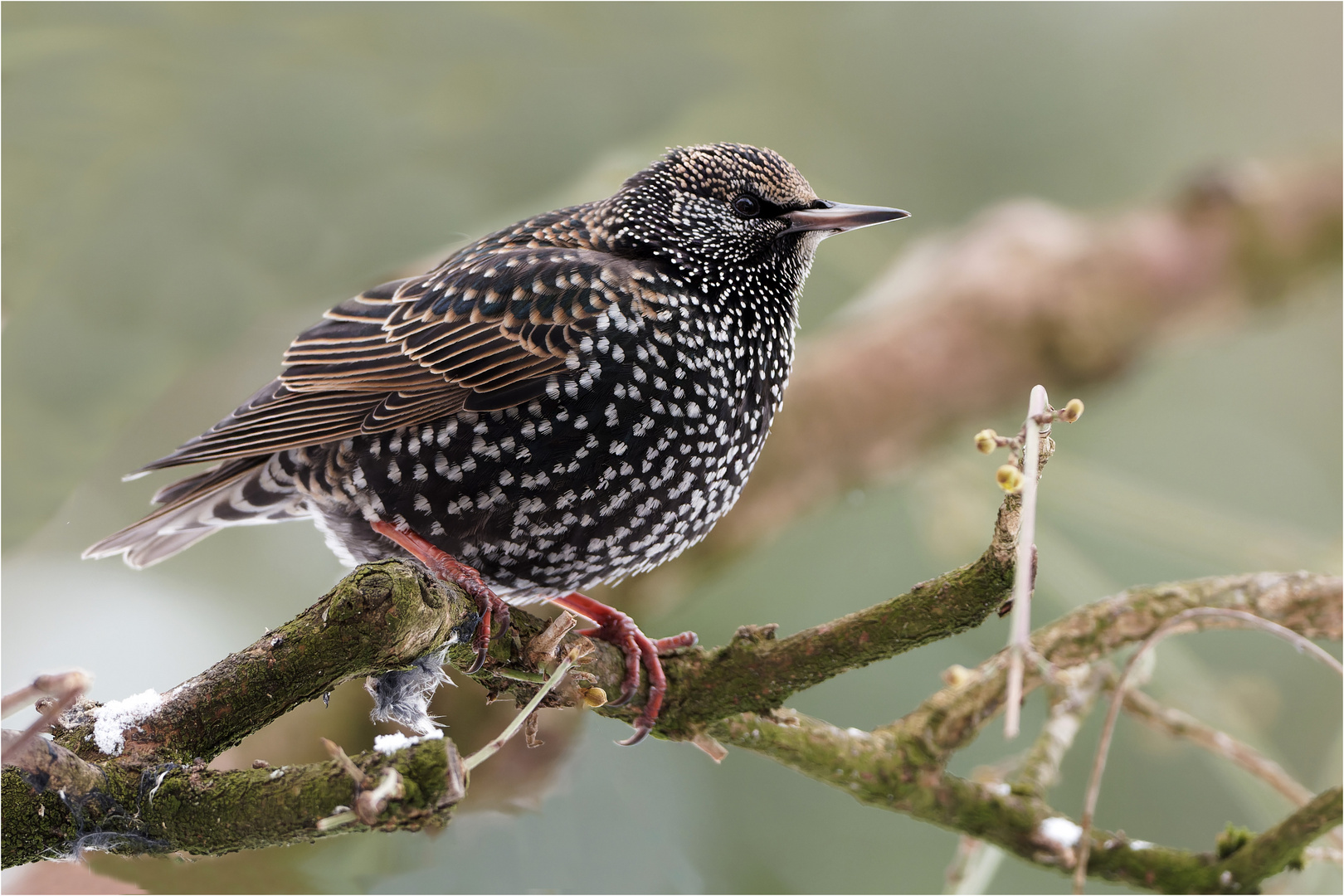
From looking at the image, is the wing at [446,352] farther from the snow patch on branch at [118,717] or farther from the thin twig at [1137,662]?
the thin twig at [1137,662]

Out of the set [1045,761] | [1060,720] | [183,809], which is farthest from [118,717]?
[1060,720]

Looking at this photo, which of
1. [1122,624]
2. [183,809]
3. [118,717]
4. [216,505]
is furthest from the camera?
[216,505]

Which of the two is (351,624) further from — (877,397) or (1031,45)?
(1031,45)

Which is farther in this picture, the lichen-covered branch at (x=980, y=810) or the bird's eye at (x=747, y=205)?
the bird's eye at (x=747, y=205)

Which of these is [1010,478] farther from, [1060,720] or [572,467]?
[1060,720]

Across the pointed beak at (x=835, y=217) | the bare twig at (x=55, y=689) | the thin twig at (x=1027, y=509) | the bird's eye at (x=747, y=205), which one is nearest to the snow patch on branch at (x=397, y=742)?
the bare twig at (x=55, y=689)
